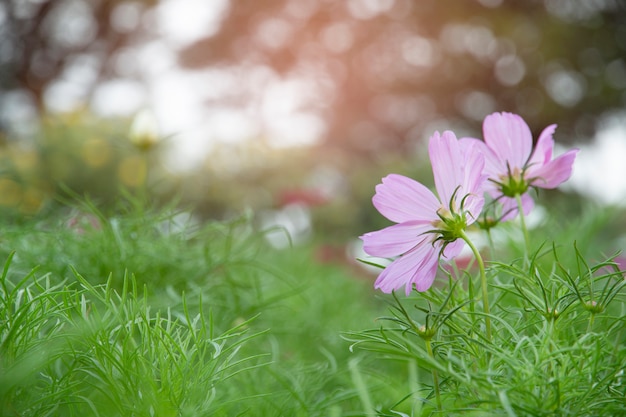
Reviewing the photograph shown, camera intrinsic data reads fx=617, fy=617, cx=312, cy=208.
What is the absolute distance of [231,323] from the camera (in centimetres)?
51

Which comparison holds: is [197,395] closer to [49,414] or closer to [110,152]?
[49,414]

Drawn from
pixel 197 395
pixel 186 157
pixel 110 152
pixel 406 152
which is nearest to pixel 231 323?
pixel 197 395

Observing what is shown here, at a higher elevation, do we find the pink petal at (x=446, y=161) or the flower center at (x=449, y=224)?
the pink petal at (x=446, y=161)

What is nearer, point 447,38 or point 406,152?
point 447,38

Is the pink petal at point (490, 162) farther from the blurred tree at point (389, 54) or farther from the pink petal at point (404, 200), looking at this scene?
the blurred tree at point (389, 54)

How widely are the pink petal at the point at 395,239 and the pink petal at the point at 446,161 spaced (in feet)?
0.07

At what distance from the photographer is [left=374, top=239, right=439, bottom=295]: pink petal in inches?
11.5

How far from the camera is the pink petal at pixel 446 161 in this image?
11.6 inches

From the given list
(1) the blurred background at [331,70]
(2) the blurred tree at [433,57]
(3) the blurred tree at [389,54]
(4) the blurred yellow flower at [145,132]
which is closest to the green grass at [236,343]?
(4) the blurred yellow flower at [145,132]

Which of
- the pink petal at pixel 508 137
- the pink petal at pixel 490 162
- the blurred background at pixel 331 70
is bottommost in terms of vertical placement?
the blurred background at pixel 331 70

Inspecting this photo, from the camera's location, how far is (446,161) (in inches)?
11.7

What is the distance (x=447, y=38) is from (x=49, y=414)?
6.45 m

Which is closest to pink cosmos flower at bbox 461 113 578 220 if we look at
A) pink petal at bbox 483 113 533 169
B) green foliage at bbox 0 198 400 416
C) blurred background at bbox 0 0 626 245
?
pink petal at bbox 483 113 533 169

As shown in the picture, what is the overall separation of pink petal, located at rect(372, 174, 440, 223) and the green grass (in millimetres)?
40
